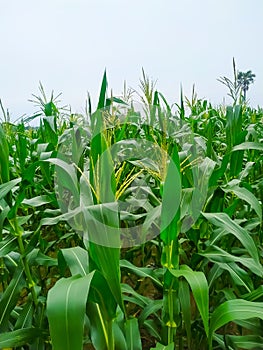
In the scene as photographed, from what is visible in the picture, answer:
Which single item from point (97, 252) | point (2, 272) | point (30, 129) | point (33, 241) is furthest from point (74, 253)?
point (30, 129)

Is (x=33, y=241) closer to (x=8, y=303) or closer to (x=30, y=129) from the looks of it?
(x=8, y=303)

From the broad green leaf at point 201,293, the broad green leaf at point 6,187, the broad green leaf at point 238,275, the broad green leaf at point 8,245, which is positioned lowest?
the broad green leaf at point 238,275

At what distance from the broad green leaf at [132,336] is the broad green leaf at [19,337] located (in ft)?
0.56

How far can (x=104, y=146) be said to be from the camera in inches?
20.4

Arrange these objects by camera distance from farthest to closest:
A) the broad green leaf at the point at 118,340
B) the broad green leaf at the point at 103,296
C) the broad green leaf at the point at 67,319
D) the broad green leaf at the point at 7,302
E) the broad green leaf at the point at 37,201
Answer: the broad green leaf at the point at 37,201
the broad green leaf at the point at 7,302
the broad green leaf at the point at 118,340
the broad green leaf at the point at 103,296
the broad green leaf at the point at 67,319

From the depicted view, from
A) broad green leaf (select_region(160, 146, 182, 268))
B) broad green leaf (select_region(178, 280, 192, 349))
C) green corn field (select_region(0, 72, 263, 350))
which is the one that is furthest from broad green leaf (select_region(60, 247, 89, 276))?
broad green leaf (select_region(178, 280, 192, 349))

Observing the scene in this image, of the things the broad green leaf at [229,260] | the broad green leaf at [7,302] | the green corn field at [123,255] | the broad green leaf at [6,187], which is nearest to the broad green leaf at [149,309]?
the green corn field at [123,255]

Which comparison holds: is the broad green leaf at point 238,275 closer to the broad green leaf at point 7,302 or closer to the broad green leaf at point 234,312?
the broad green leaf at point 234,312

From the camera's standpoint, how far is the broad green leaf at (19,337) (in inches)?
27.2

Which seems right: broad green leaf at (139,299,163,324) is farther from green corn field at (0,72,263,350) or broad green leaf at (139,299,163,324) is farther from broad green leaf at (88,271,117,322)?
broad green leaf at (88,271,117,322)

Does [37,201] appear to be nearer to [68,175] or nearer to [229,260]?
[68,175]

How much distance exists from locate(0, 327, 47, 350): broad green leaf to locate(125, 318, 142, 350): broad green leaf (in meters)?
0.17

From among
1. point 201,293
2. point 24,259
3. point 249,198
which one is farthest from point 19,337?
point 249,198

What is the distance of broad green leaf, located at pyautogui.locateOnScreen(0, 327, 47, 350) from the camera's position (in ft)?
2.26
